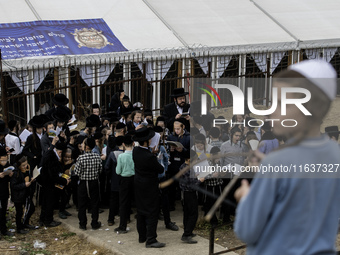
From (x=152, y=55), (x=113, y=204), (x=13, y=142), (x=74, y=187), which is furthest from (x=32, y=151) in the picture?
(x=152, y=55)

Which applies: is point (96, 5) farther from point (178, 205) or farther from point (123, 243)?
point (123, 243)

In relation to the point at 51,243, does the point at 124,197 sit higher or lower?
higher

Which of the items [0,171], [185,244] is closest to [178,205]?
[185,244]

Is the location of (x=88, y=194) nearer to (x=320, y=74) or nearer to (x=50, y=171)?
(x=50, y=171)

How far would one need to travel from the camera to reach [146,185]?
289 inches

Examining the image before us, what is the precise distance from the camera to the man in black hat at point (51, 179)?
794 centimetres

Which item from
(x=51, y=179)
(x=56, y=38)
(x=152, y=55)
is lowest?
(x=51, y=179)

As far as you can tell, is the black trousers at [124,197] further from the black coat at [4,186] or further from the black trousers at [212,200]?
the black coat at [4,186]

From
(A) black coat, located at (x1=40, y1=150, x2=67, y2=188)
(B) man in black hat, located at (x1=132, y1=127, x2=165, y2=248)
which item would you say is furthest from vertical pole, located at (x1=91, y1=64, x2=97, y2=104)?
(B) man in black hat, located at (x1=132, y1=127, x2=165, y2=248)

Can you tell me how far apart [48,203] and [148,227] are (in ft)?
5.27

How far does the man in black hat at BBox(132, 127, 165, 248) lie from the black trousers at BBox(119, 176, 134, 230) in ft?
1.10

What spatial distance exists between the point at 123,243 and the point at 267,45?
389 inches

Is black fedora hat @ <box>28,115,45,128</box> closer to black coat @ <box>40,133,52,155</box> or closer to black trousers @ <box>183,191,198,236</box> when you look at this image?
black coat @ <box>40,133,52,155</box>

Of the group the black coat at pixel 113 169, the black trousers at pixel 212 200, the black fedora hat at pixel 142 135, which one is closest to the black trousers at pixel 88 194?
the black coat at pixel 113 169
